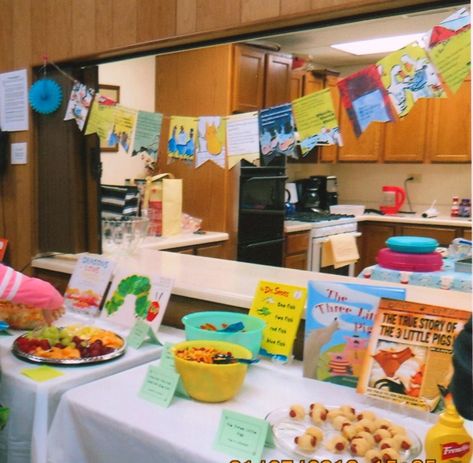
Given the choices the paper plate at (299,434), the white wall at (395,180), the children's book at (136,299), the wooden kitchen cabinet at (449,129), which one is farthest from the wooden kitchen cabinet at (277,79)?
the paper plate at (299,434)

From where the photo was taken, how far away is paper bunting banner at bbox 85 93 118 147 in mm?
2352

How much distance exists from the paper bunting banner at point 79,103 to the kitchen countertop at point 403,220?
2320 mm

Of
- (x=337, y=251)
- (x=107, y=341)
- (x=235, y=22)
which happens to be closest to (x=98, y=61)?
(x=235, y=22)

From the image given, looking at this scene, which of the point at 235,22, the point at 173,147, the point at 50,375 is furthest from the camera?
the point at 173,147

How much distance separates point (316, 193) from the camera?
5605 millimetres

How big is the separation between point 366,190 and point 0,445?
499 cm

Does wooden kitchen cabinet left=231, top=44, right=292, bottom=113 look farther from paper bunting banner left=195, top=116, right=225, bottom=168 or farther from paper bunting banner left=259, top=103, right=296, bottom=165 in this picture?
paper bunting banner left=259, top=103, right=296, bottom=165

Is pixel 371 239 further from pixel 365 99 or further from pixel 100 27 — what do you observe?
pixel 365 99

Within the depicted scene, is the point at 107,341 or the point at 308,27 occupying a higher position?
the point at 308,27

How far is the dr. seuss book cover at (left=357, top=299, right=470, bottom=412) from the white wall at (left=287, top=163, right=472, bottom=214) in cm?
428

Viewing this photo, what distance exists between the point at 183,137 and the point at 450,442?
5.14 feet

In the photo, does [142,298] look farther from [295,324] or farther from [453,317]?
[453,317]

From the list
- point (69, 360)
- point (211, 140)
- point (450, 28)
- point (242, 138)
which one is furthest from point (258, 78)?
point (69, 360)

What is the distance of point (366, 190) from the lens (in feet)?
19.7
